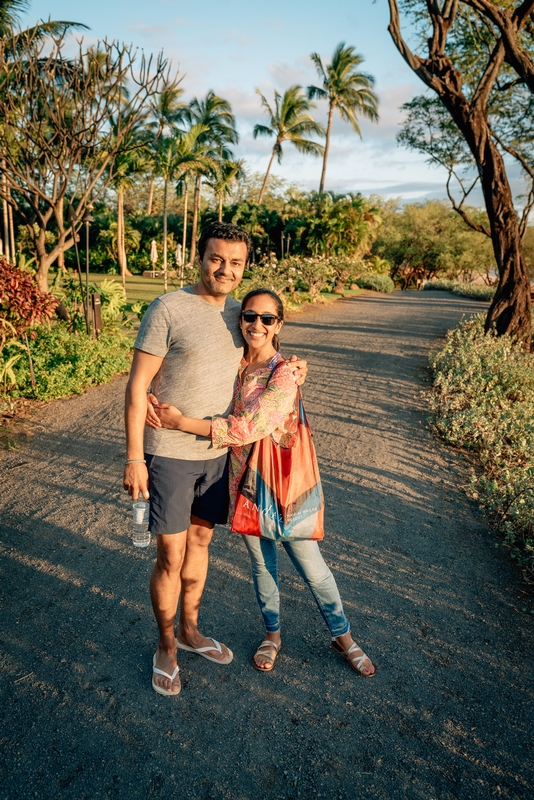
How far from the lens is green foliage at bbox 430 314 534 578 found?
3869 mm

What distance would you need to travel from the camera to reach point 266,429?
215 centimetres

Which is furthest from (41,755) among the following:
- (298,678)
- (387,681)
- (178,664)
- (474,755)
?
(474,755)

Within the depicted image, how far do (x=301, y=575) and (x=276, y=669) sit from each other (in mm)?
497

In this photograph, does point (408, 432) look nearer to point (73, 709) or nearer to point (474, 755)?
point (474, 755)

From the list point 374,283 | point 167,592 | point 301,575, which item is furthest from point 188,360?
point 374,283

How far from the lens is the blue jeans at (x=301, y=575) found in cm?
235

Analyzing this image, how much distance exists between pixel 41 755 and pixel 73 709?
0.23m

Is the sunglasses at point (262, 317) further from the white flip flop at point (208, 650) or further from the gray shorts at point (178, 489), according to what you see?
the white flip flop at point (208, 650)

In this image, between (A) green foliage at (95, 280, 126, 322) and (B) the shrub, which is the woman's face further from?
(B) the shrub

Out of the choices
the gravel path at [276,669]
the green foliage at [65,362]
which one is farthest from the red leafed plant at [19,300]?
the gravel path at [276,669]

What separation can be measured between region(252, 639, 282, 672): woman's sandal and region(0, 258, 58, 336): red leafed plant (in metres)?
4.88

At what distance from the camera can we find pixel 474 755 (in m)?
2.08

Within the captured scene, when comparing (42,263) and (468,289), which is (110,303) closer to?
(42,263)

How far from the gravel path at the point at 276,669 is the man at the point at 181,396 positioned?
0.32 meters
